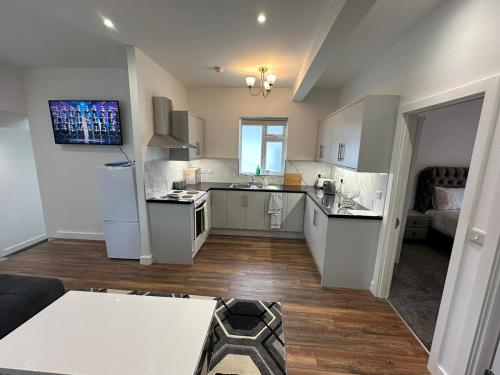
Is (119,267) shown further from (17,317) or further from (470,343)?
(470,343)

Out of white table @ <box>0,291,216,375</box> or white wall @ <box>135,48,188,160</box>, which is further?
white wall @ <box>135,48,188,160</box>

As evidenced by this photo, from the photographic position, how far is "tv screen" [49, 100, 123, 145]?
3.25 m

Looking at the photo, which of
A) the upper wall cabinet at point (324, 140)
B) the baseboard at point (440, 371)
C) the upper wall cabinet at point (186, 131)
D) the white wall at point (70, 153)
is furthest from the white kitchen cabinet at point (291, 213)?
the white wall at point (70, 153)

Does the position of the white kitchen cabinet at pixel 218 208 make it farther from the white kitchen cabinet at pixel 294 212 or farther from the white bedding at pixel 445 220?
the white bedding at pixel 445 220

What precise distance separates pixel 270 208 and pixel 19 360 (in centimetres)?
324

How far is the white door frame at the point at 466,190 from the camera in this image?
1260mm

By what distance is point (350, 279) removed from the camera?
2.59 meters

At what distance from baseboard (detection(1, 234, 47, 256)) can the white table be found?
353cm

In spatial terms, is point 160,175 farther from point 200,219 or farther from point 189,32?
point 189,32

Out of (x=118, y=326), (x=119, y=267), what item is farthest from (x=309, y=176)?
(x=118, y=326)

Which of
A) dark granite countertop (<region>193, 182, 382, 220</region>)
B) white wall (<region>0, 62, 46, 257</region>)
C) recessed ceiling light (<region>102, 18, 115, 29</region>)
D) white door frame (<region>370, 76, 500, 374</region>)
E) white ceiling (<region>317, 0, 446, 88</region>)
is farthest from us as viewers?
white wall (<region>0, 62, 46, 257</region>)

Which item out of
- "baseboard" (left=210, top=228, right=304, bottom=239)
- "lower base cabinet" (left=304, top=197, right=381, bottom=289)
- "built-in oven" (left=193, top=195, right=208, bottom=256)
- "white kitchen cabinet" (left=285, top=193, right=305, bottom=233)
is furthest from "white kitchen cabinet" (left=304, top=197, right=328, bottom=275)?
"built-in oven" (left=193, top=195, right=208, bottom=256)

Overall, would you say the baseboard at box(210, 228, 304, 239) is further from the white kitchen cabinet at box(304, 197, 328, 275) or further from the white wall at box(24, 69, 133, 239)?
the white wall at box(24, 69, 133, 239)

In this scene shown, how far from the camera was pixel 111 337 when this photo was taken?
0.99 m
